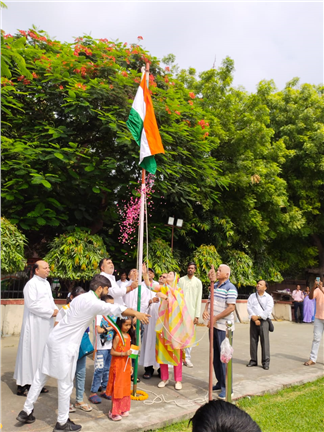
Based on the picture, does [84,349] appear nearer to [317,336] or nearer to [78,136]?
[317,336]

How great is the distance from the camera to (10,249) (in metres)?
9.36

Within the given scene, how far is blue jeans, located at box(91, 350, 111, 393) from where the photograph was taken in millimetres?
5398

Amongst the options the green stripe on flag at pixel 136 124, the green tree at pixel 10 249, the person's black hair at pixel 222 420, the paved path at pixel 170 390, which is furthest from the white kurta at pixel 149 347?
the person's black hair at pixel 222 420

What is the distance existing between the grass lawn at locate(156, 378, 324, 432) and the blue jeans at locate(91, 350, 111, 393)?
50.7 inches

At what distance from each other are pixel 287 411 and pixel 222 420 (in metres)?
4.50

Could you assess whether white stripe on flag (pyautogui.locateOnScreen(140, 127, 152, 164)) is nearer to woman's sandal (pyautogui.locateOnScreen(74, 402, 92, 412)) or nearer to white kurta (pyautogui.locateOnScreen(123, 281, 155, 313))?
white kurta (pyautogui.locateOnScreen(123, 281, 155, 313))

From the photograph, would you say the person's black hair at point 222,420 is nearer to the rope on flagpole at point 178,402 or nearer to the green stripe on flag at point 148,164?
the rope on flagpole at point 178,402

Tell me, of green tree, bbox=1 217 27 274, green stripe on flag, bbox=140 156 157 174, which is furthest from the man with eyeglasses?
green tree, bbox=1 217 27 274

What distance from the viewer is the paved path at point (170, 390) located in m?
4.46

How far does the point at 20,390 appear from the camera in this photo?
210 inches

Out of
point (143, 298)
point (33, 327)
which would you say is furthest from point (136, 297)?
point (33, 327)

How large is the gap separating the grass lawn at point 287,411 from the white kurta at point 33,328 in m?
2.00

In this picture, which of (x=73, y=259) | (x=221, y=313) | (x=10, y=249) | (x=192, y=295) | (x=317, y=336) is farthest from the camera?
(x=73, y=259)

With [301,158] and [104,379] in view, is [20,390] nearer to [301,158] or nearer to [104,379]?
[104,379]
